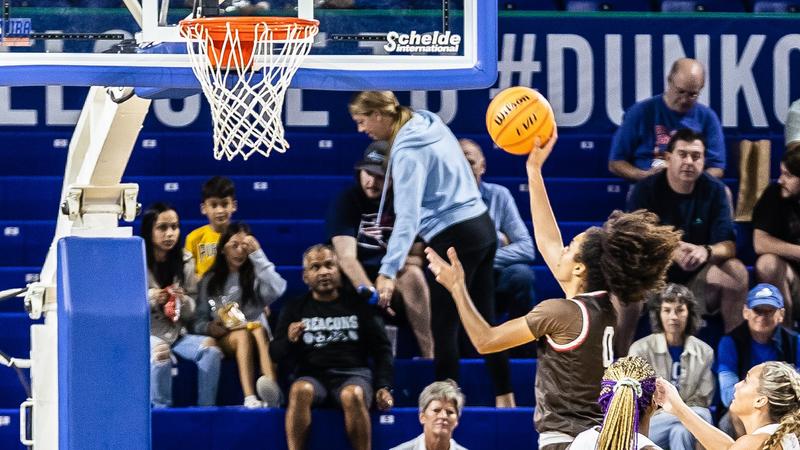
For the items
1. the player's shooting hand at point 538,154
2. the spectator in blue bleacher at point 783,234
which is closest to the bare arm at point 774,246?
the spectator in blue bleacher at point 783,234

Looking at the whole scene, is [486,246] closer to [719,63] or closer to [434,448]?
[434,448]

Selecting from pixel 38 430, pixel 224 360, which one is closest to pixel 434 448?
pixel 224 360

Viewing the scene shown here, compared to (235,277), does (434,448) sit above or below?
below

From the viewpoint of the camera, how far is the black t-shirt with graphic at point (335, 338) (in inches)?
286

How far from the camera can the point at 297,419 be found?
7184 millimetres

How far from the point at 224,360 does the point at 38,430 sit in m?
1.79

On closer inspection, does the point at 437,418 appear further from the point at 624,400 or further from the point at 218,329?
the point at 624,400

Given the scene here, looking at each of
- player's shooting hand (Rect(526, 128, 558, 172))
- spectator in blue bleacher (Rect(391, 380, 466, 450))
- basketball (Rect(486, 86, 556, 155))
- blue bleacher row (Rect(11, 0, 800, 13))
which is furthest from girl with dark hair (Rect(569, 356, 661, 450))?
blue bleacher row (Rect(11, 0, 800, 13))

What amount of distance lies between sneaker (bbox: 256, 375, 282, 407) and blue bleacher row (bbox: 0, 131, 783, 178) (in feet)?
6.32

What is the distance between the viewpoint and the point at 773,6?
9.93 metres

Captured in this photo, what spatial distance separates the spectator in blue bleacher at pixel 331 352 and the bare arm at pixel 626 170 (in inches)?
72.8

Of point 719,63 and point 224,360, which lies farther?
point 719,63

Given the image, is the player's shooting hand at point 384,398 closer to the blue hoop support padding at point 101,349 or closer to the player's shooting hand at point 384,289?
the player's shooting hand at point 384,289

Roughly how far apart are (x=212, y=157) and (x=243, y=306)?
71.4 inches
